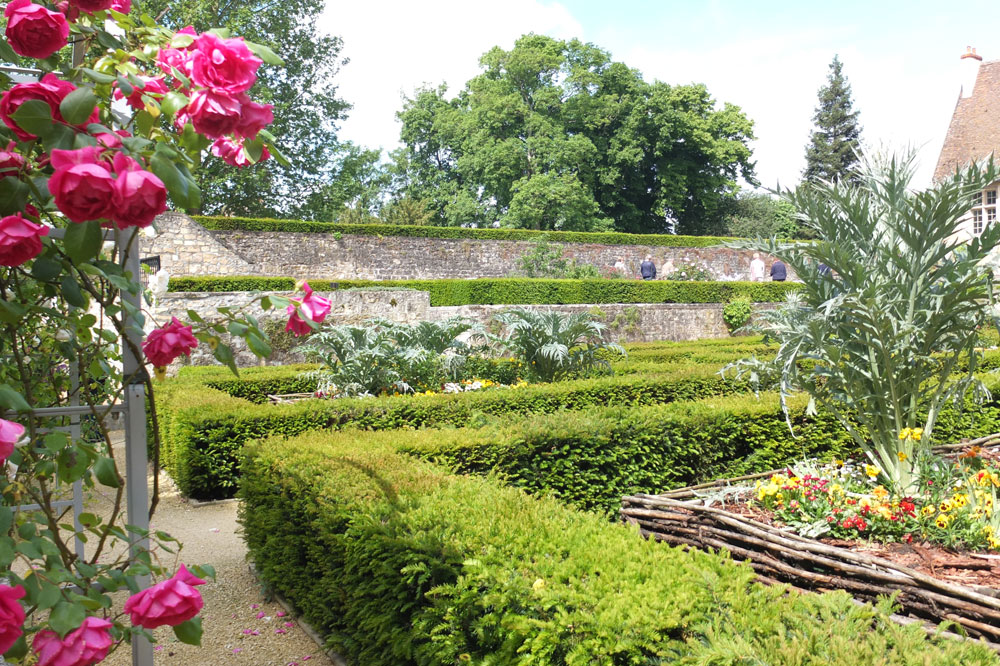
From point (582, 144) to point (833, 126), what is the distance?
18.7 metres

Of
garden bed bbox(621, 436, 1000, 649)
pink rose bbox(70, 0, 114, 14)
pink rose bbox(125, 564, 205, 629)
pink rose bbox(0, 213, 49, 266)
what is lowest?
garden bed bbox(621, 436, 1000, 649)

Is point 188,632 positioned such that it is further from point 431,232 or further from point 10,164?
point 431,232

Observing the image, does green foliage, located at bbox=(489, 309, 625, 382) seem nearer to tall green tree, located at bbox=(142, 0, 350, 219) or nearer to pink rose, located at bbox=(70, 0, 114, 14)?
pink rose, located at bbox=(70, 0, 114, 14)

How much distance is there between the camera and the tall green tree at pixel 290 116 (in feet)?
72.6

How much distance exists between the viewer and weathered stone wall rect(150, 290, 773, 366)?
37.8 ft

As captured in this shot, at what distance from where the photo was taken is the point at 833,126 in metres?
40.1

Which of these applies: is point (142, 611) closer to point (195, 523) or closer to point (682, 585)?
point (682, 585)

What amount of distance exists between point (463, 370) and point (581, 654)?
258 inches

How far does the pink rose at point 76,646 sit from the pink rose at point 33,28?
107 centimetres

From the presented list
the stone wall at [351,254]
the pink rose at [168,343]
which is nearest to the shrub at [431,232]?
the stone wall at [351,254]

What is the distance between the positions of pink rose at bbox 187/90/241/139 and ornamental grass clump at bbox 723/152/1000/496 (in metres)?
2.89

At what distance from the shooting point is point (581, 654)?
5.96 ft

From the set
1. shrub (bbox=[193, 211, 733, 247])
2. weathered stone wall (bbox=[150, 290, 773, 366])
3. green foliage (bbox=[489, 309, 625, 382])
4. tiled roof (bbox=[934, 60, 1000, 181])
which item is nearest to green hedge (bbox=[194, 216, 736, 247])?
shrub (bbox=[193, 211, 733, 247])

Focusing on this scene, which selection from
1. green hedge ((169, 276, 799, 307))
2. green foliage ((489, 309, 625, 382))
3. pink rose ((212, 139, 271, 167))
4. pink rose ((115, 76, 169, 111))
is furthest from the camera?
green hedge ((169, 276, 799, 307))
